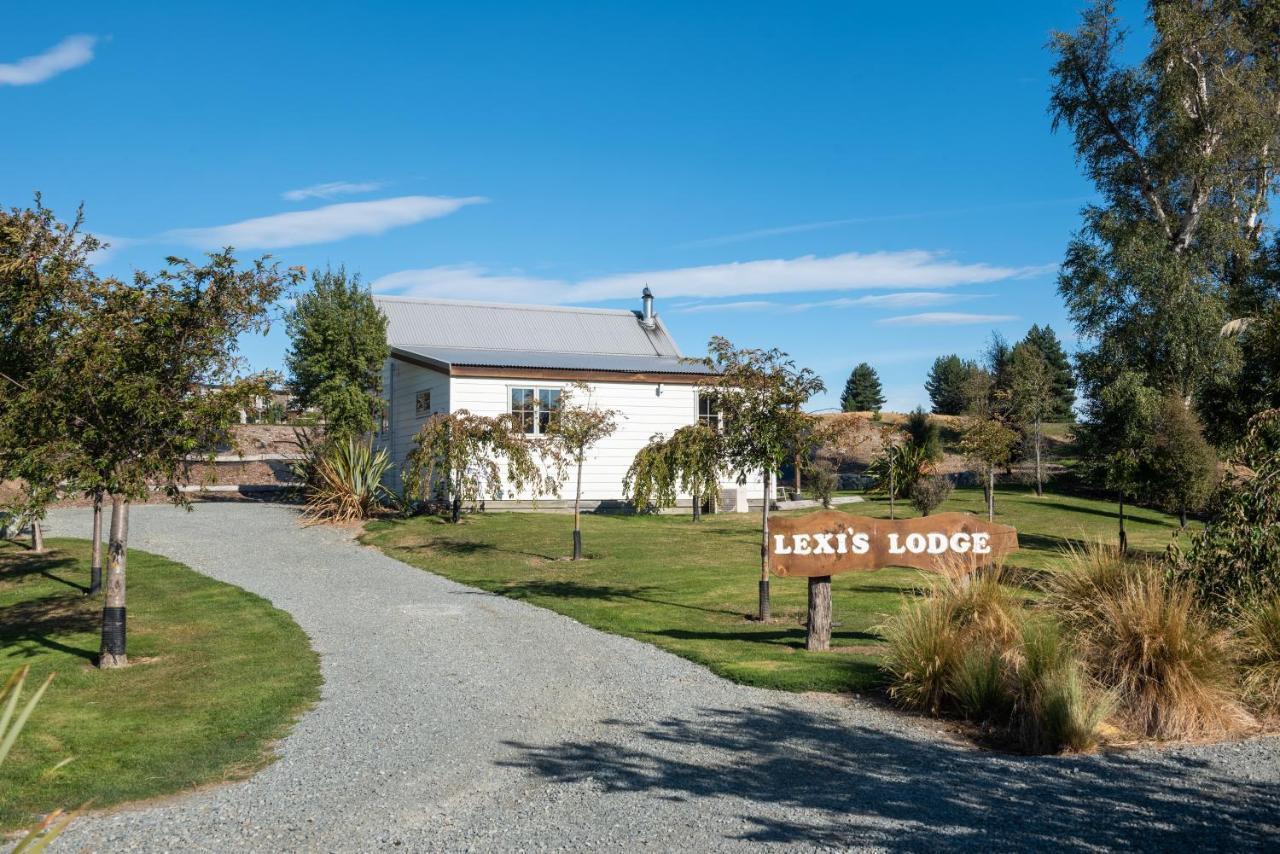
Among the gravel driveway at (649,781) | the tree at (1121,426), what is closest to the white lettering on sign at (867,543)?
the gravel driveway at (649,781)

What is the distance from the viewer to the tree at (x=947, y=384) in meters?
49.4

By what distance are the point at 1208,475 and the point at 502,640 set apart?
17333 mm

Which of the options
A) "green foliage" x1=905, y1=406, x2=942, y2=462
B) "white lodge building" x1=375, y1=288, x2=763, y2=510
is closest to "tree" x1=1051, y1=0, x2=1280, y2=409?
"green foliage" x1=905, y1=406, x2=942, y2=462

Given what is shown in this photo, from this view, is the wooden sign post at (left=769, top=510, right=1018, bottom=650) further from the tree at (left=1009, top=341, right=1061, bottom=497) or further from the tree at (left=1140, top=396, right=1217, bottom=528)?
the tree at (left=1009, top=341, right=1061, bottom=497)

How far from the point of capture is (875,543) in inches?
404

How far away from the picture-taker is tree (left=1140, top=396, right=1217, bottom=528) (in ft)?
69.5

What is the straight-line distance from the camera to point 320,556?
18422 mm

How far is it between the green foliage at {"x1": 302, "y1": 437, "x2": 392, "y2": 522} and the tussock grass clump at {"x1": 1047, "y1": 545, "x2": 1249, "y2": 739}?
17422 mm

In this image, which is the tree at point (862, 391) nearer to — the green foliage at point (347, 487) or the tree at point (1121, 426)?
the tree at point (1121, 426)

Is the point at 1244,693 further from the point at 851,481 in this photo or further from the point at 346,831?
the point at 851,481

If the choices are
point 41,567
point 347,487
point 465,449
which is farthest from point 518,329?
point 41,567

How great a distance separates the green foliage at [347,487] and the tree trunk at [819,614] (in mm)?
14626

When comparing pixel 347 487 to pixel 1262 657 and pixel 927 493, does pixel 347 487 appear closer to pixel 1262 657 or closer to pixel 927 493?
pixel 927 493

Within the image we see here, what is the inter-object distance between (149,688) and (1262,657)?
9422 millimetres
